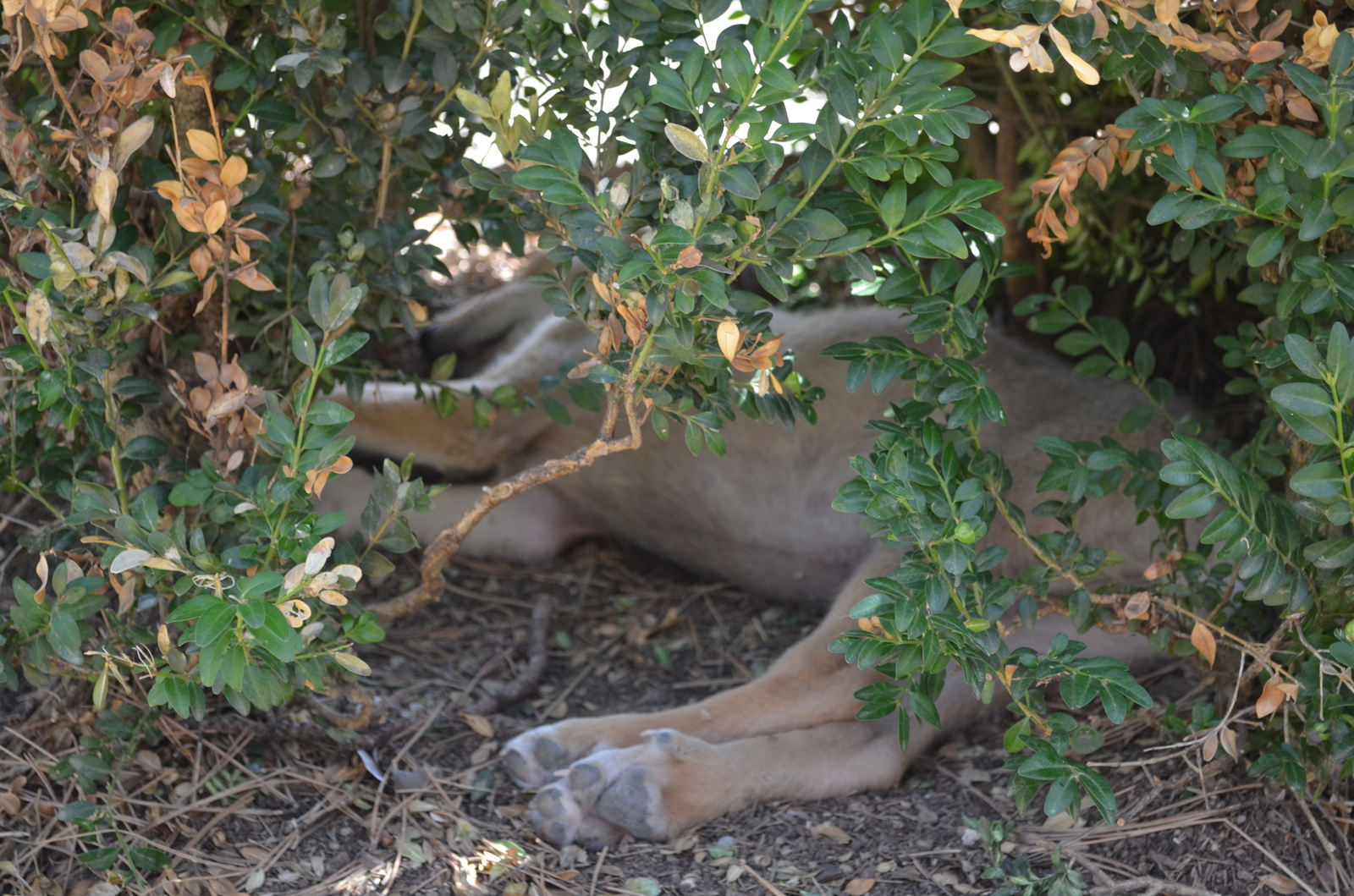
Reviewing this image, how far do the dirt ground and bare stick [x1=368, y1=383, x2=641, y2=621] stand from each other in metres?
0.26

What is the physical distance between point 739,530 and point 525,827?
45.7 inches

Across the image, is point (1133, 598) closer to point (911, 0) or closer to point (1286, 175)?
point (1286, 175)

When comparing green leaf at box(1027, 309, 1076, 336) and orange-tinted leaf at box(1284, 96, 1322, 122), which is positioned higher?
orange-tinted leaf at box(1284, 96, 1322, 122)

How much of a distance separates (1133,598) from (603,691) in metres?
1.24

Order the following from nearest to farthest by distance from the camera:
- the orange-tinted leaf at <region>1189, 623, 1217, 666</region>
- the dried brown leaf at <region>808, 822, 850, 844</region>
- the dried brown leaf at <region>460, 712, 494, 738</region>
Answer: the orange-tinted leaf at <region>1189, 623, 1217, 666</region> → the dried brown leaf at <region>808, 822, 850, 844</region> → the dried brown leaf at <region>460, 712, 494, 738</region>

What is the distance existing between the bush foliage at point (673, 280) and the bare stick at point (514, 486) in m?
0.03

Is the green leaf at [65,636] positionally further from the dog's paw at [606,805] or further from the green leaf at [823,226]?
the green leaf at [823,226]

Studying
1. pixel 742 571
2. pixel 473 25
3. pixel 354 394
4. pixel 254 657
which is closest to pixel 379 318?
pixel 354 394

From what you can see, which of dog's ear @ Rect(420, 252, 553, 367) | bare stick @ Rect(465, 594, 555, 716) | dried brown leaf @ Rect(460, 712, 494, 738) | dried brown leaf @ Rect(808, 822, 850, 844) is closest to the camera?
dried brown leaf @ Rect(808, 822, 850, 844)

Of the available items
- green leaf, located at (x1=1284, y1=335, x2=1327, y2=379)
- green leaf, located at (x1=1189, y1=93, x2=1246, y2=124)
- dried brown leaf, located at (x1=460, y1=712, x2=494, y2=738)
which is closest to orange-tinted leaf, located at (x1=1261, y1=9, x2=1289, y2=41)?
green leaf, located at (x1=1189, y1=93, x2=1246, y2=124)

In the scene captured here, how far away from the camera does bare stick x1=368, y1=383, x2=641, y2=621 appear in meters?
1.67

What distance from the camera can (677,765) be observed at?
2.08 metres

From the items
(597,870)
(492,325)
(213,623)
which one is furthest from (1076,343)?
(492,325)

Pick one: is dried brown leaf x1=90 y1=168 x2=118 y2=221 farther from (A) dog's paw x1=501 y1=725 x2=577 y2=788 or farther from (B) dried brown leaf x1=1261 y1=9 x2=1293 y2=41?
(B) dried brown leaf x1=1261 y1=9 x2=1293 y2=41
